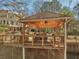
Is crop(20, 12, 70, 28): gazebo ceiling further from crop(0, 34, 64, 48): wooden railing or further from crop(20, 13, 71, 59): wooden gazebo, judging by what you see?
crop(0, 34, 64, 48): wooden railing

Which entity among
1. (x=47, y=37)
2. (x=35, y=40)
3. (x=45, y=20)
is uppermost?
(x=45, y=20)

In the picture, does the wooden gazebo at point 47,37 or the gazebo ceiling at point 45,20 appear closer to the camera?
the wooden gazebo at point 47,37

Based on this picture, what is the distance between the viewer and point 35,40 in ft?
56.8

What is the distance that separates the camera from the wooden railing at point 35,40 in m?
16.1

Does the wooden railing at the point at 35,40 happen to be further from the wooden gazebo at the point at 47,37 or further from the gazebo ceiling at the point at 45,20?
the gazebo ceiling at the point at 45,20

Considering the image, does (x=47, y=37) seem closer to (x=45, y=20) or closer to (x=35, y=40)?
(x=35, y=40)

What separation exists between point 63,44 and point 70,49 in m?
4.94

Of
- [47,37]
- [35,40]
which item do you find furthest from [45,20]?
[35,40]

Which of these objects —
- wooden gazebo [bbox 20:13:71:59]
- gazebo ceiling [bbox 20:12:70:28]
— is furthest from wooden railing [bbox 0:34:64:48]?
gazebo ceiling [bbox 20:12:70:28]

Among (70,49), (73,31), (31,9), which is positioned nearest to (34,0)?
(31,9)

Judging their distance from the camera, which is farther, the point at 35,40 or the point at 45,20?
the point at 35,40

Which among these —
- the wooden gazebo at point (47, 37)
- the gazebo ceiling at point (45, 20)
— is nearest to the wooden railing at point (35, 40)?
the wooden gazebo at point (47, 37)

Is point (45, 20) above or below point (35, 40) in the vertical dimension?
above

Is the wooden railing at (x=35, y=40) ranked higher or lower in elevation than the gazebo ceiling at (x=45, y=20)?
lower
